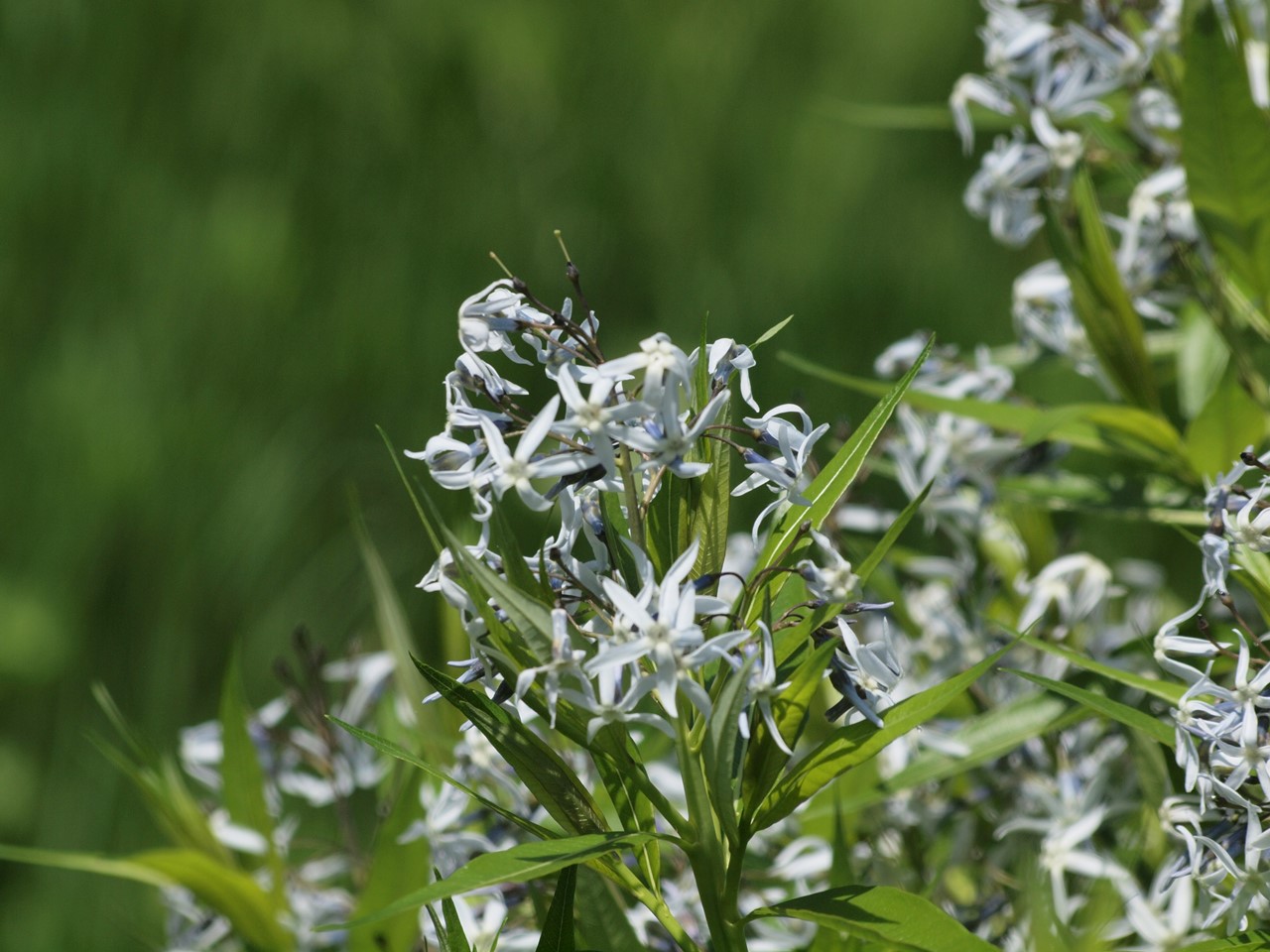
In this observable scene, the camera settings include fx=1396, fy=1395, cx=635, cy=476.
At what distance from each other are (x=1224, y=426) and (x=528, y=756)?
57 cm

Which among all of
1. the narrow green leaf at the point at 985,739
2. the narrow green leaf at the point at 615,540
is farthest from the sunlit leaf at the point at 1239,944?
the narrow green leaf at the point at 615,540

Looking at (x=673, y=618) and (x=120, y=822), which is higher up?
(x=673, y=618)

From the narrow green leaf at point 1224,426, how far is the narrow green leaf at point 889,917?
0.48 meters

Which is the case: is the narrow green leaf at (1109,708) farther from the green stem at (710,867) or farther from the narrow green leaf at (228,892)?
the narrow green leaf at (228,892)

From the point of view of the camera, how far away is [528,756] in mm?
Result: 629

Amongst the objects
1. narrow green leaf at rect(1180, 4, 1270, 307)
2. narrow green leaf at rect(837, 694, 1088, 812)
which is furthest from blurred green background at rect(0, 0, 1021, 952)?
narrow green leaf at rect(1180, 4, 1270, 307)

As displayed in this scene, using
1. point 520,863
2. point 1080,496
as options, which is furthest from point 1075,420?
point 520,863

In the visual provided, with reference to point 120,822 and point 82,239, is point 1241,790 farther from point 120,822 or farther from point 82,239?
point 82,239

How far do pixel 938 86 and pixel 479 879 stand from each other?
3144 mm

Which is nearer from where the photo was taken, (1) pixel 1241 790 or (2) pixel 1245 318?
(1) pixel 1241 790

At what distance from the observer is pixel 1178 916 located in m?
0.85

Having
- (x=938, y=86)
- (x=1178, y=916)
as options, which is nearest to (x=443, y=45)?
(x=938, y=86)

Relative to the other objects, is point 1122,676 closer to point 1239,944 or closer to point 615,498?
point 1239,944

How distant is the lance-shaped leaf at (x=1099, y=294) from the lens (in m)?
0.99
